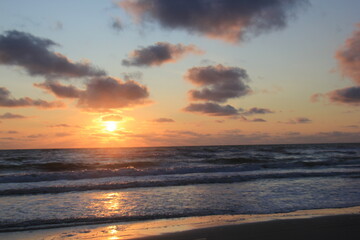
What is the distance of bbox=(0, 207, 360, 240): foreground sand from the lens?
693 cm

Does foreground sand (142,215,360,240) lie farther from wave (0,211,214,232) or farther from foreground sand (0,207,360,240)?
wave (0,211,214,232)

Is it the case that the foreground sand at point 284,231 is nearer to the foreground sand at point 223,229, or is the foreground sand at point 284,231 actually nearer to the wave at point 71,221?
the foreground sand at point 223,229

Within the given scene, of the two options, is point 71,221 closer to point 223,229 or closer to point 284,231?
point 223,229

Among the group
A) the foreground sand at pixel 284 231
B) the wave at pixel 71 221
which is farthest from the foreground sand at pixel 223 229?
the wave at pixel 71 221

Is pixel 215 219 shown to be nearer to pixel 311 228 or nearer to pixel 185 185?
pixel 311 228

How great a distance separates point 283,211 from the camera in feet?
31.8

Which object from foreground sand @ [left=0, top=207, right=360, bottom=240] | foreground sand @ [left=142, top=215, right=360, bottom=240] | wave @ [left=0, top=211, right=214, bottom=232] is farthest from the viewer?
wave @ [left=0, top=211, right=214, bottom=232]

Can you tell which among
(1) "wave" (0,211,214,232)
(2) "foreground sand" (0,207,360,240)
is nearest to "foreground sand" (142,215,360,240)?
(2) "foreground sand" (0,207,360,240)

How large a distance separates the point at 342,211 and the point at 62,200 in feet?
34.3

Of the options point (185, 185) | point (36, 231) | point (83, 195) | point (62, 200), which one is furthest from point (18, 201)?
point (185, 185)

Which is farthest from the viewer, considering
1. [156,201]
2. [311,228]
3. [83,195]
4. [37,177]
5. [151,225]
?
[37,177]

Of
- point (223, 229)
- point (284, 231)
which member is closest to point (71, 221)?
point (223, 229)

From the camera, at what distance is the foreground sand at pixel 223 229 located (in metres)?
6.93

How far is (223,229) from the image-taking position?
743 centimetres
